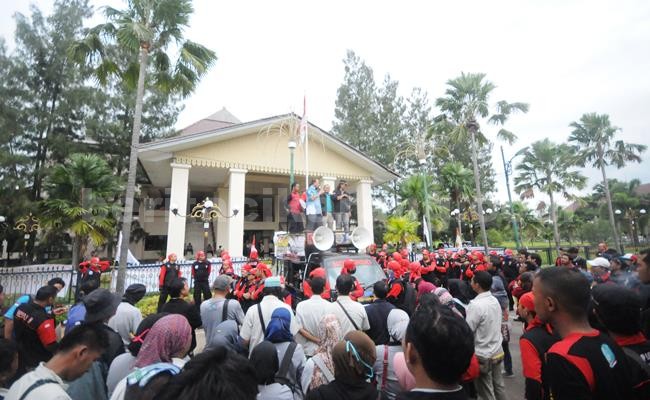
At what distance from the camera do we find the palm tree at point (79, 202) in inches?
465

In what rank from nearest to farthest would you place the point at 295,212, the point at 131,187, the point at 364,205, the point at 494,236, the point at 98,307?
the point at 98,307
the point at 295,212
the point at 131,187
the point at 364,205
the point at 494,236

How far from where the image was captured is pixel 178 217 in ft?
42.1

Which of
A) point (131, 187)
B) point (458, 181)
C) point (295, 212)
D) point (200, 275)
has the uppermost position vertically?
point (458, 181)

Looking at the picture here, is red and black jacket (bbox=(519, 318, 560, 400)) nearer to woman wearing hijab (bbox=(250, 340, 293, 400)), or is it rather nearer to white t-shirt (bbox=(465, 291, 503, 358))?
white t-shirt (bbox=(465, 291, 503, 358))

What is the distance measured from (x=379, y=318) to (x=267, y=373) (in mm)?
1619

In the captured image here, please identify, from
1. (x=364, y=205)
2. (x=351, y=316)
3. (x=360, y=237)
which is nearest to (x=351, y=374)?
(x=351, y=316)

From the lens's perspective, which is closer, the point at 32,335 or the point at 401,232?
the point at 32,335

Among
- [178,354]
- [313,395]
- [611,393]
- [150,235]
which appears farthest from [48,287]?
[150,235]

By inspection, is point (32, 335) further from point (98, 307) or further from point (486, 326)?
point (486, 326)

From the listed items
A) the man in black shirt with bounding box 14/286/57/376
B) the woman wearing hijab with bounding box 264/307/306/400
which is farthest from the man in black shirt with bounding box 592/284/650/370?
the man in black shirt with bounding box 14/286/57/376

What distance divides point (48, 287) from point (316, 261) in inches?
167

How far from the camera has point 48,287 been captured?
11.5 feet

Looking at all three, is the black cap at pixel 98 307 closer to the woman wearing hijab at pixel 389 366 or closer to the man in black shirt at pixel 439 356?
the woman wearing hijab at pixel 389 366

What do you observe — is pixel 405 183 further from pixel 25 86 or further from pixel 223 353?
pixel 25 86
